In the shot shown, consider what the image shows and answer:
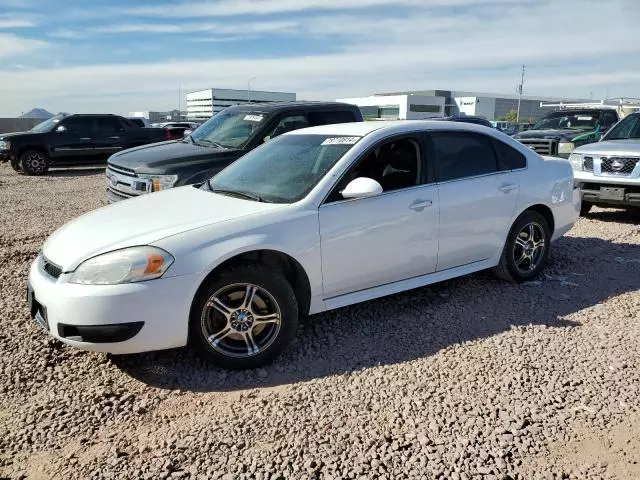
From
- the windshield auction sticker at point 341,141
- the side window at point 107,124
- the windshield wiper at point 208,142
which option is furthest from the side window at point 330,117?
the side window at point 107,124

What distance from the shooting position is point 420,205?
14.1ft

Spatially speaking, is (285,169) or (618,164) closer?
(285,169)

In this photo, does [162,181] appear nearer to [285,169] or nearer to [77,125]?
[285,169]

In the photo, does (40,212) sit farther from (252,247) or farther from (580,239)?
(580,239)

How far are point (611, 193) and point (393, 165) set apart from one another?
5095mm

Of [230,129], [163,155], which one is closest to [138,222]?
[163,155]

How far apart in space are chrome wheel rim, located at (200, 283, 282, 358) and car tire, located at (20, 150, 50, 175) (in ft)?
Result: 47.2

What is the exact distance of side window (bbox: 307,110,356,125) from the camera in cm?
792

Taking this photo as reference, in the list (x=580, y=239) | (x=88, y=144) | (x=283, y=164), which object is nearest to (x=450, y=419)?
(x=283, y=164)

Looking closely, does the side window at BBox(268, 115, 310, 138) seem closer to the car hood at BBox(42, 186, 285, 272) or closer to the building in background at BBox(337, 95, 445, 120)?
the car hood at BBox(42, 186, 285, 272)

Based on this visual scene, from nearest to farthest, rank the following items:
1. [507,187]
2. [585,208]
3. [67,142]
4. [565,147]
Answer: [507,187]
[585,208]
[565,147]
[67,142]

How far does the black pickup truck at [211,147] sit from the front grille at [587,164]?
3.60 m

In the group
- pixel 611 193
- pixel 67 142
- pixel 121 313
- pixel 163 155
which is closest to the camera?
pixel 121 313

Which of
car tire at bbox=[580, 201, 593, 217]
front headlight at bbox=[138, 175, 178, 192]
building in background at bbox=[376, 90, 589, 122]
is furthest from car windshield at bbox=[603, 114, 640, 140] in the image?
building in background at bbox=[376, 90, 589, 122]
